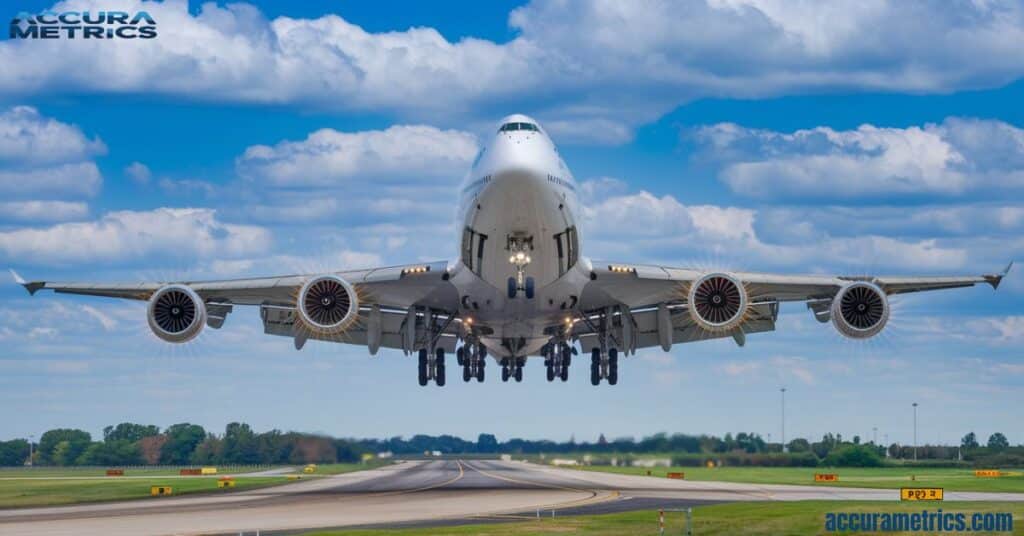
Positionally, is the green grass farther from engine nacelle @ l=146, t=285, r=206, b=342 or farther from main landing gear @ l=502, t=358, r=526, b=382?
main landing gear @ l=502, t=358, r=526, b=382

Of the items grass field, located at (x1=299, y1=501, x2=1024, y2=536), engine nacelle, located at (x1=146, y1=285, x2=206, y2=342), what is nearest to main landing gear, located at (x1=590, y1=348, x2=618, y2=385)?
grass field, located at (x1=299, y1=501, x2=1024, y2=536)

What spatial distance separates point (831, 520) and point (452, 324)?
27152 millimetres

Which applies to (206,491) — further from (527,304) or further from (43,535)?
(43,535)

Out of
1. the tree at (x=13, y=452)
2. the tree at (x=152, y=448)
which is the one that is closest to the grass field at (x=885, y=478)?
the tree at (x=152, y=448)

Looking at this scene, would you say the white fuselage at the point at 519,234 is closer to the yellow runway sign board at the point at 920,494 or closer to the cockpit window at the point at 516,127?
the cockpit window at the point at 516,127

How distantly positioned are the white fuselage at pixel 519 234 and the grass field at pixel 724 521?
1092 centimetres

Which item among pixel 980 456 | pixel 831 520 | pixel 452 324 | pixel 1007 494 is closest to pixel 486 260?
pixel 452 324

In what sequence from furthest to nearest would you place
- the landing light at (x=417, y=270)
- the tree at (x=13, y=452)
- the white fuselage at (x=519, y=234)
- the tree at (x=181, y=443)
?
the tree at (x=13, y=452), the tree at (x=181, y=443), the landing light at (x=417, y=270), the white fuselage at (x=519, y=234)

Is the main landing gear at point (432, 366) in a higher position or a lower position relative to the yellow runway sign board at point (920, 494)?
higher

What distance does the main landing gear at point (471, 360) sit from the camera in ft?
211

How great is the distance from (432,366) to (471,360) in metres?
A: 3.19

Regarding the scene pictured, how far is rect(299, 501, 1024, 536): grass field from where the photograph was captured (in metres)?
36.1

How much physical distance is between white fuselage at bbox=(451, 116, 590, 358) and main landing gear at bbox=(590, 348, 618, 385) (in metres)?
4.47

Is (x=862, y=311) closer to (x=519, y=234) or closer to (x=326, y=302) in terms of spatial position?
(x=519, y=234)
